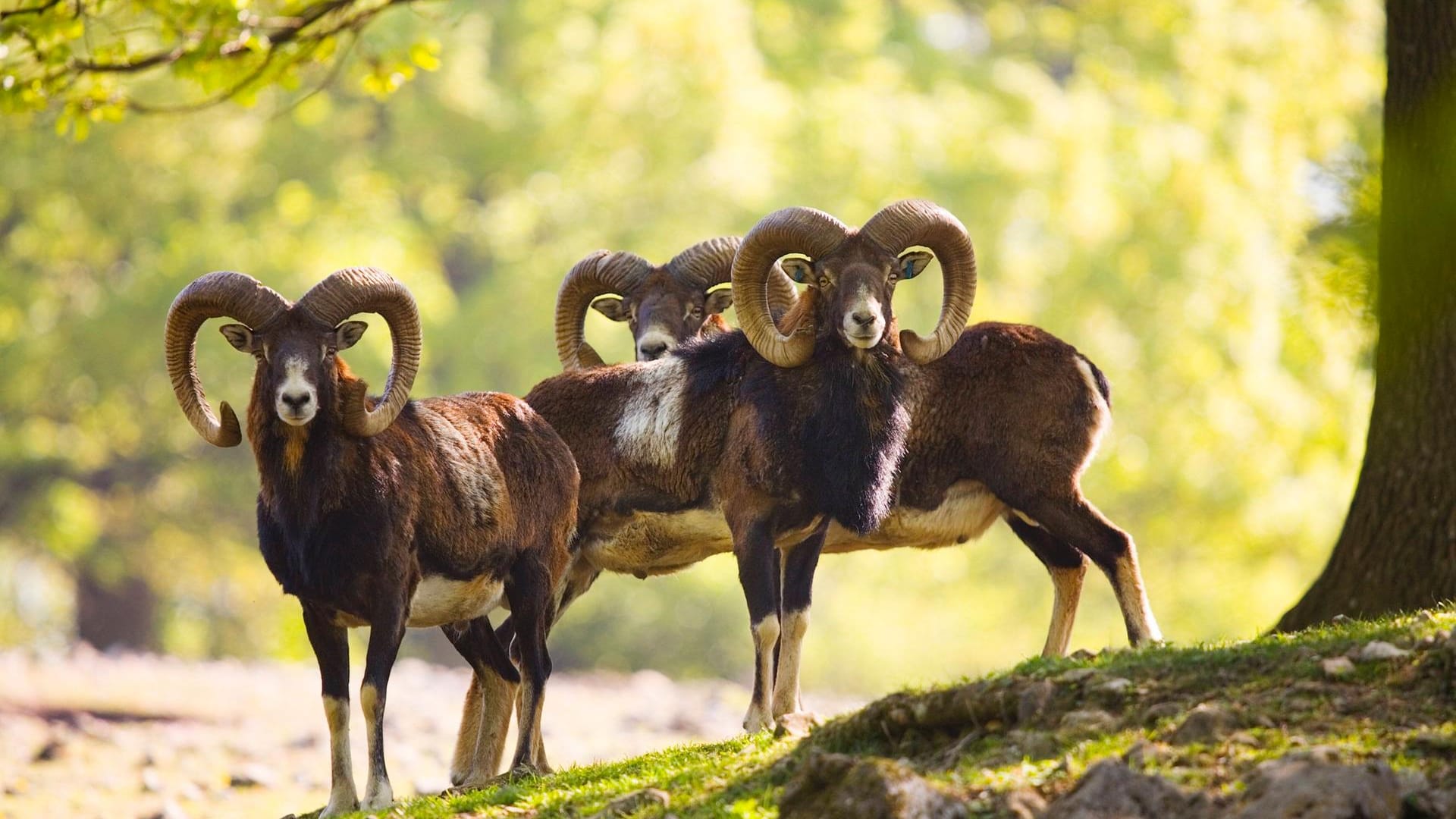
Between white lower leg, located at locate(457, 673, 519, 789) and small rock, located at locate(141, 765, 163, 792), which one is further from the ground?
small rock, located at locate(141, 765, 163, 792)

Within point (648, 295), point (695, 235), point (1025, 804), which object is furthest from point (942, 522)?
point (695, 235)

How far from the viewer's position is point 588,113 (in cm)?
3641

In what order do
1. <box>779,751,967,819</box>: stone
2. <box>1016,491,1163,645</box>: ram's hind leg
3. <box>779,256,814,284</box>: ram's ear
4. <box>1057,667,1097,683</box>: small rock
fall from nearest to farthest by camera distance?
1. <box>779,751,967,819</box>: stone
2. <box>1057,667,1097,683</box>: small rock
3. <box>1016,491,1163,645</box>: ram's hind leg
4. <box>779,256,814,284</box>: ram's ear

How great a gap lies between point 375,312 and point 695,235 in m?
23.0

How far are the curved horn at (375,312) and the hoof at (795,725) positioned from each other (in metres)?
2.98

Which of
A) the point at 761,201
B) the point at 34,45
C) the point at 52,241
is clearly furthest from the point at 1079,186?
the point at 34,45

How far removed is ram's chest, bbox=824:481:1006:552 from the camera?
41.5 ft

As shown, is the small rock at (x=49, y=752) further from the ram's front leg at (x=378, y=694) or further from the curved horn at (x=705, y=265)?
the ram's front leg at (x=378, y=694)

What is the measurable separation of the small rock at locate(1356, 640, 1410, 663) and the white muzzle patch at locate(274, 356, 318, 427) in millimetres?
5650

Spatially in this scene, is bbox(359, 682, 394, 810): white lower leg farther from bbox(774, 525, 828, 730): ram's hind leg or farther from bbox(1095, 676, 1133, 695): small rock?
bbox(1095, 676, 1133, 695): small rock

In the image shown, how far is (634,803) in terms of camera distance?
8.85 m

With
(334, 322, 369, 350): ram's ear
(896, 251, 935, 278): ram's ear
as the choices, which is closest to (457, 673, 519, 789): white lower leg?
(334, 322, 369, 350): ram's ear

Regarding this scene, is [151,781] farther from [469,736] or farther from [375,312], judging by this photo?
[375,312]

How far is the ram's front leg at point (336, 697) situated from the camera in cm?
1052
